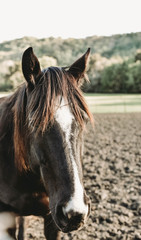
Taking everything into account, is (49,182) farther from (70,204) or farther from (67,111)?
(67,111)

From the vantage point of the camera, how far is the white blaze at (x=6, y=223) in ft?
8.20

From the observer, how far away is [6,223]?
2504 mm

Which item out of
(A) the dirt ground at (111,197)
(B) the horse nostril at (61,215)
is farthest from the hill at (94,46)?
(B) the horse nostril at (61,215)

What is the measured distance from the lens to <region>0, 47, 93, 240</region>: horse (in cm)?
179

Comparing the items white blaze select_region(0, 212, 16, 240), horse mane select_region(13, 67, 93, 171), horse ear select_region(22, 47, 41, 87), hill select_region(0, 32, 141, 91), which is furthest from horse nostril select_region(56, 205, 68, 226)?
hill select_region(0, 32, 141, 91)

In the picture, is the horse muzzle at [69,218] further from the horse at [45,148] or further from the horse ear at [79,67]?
the horse ear at [79,67]

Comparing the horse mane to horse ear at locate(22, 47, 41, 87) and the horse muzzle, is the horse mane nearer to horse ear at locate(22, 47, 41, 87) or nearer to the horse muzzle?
horse ear at locate(22, 47, 41, 87)

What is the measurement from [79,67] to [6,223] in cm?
171

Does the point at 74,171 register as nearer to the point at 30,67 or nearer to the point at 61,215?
the point at 61,215

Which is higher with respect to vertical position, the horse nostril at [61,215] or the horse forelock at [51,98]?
the horse forelock at [51,98]

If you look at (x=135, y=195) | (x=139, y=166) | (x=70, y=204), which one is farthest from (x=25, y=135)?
(x=139, y=166)

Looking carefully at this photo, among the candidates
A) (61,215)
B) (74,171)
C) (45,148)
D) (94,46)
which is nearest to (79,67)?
(45,148)

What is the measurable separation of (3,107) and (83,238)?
7.44 feet

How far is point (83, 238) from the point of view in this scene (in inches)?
145
